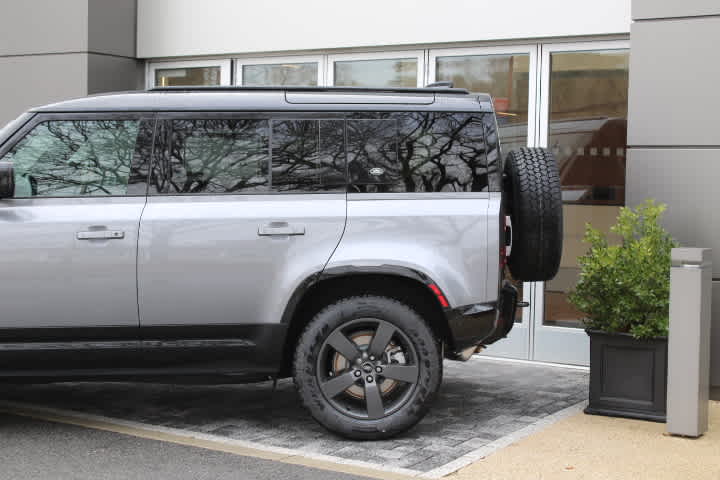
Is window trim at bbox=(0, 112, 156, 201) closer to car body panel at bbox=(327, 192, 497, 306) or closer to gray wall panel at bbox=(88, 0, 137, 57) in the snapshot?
car body panel at bbox=(327, 192, 497, 306)

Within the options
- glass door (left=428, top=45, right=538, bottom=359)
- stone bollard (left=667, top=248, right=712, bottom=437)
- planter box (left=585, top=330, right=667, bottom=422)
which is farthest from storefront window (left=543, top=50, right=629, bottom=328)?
stone bollard (left=667, top=248, right=712, bottom=437)

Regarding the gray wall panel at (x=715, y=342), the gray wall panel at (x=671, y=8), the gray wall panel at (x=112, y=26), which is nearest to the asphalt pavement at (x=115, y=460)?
the gray wall panel at (x=715, y=342)

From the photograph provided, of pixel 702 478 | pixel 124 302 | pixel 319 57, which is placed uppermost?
pixel 319 57

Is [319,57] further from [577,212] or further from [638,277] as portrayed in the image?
[638,277]

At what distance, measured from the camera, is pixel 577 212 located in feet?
29.6

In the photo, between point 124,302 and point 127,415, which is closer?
point 124,302

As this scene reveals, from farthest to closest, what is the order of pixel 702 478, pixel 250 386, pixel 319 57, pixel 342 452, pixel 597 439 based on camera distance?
pixel 319 57, pixel 250 386, pixel 597 439, pixel 342 452, pixel 702 478

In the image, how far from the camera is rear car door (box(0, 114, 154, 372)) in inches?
243

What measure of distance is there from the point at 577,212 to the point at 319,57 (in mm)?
3049

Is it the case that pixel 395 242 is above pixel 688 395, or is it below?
above

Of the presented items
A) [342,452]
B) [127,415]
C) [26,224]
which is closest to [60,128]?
[26,224]

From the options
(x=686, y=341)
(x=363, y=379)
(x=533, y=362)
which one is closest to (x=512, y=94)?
(x=533, y=362)

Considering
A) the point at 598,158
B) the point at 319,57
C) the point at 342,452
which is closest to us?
the point at 342,452

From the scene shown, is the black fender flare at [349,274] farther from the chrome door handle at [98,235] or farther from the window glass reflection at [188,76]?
the window glass reflection at [188,76]
